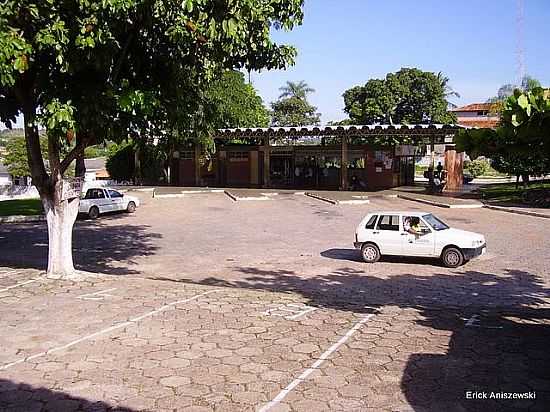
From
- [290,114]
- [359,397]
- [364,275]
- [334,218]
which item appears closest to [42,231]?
[334,218]

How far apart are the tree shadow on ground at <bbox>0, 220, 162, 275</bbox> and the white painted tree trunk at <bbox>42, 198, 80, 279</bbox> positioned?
2017 mm

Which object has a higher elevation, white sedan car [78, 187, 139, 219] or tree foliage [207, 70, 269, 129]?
tree foliage [207, 70, 269, 129]

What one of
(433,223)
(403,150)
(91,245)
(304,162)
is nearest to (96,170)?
(304,162)

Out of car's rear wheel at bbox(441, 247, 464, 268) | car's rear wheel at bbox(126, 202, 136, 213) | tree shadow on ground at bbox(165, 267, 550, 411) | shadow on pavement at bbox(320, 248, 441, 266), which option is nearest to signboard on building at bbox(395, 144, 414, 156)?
car's rear wheel at bbox(126, 202, 136, 213)

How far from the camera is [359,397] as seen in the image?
18.8ft

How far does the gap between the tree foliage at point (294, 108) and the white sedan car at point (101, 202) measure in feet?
147

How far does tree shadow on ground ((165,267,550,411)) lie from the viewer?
19.4ft

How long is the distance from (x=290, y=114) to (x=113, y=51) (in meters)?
63.3

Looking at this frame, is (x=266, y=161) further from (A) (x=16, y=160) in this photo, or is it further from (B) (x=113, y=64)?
(B) (x=113, y=64)

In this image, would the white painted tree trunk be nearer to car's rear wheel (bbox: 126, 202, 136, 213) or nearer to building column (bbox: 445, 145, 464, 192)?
car's rear wheel (bbox: 126, 202, 136, 213)

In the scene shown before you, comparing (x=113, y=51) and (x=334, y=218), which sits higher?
(x=113, y=51)

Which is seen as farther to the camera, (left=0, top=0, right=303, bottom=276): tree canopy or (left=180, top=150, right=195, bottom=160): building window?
(left=180, top=150, right=195, bottom=160): building window

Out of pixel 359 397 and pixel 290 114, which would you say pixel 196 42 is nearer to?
pixel 359 397

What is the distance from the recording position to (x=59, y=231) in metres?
11.6
